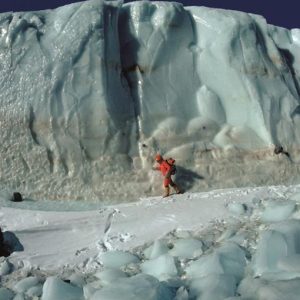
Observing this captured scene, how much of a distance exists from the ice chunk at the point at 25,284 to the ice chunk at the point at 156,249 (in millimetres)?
931

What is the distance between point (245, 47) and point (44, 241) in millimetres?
4980

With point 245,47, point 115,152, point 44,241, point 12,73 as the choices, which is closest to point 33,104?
point 12,73

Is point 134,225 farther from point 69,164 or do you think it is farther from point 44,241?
point 69,164

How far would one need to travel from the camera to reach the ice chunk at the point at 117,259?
4.76 metres

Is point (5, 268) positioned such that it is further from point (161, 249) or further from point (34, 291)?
point (161, 249)

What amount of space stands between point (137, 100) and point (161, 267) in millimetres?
4560

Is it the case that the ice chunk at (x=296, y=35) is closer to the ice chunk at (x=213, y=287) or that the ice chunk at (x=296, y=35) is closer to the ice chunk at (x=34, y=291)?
the ice chunk at (x=213, y=287)

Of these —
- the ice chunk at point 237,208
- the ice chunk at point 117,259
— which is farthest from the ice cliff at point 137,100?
the ice chunk at point 117,259

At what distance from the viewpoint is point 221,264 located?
13.9 feet

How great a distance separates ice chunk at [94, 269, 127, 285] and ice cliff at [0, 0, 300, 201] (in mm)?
3153

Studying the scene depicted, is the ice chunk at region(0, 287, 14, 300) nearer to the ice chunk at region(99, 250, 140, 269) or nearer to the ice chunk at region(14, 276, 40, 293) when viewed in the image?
the ice chunk at region(14, 276, 40, 293)

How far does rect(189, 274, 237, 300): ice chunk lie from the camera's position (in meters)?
3.81

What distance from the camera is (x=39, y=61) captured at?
814cm

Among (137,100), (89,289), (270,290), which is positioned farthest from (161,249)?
(137,100)
